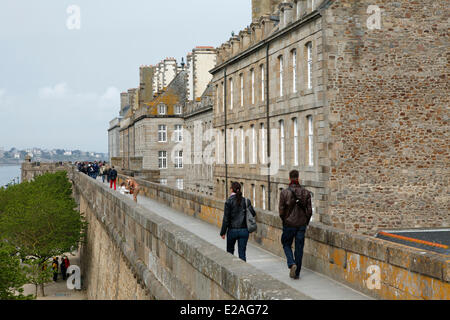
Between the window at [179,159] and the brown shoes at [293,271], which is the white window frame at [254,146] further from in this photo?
the window at [179,159]

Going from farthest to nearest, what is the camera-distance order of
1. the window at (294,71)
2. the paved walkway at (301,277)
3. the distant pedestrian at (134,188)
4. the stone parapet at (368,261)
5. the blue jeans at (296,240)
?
the window at (294,71)
the distant pedestrian at (134,188)
the blue jeans at (296,240)
the paved walkway at (301,277)
the stone parapet at (368,261)

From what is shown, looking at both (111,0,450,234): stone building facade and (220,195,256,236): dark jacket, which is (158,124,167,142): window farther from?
(220,195,256,236): dark jacket

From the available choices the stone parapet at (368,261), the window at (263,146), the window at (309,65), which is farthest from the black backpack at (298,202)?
the window at (263,146)

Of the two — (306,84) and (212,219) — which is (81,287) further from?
(212,219)

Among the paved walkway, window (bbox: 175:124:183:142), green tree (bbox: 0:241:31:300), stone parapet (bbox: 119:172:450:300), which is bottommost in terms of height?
green tree (bbox: 0:241:31:300)

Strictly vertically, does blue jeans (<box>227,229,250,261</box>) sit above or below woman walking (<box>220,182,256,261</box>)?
below

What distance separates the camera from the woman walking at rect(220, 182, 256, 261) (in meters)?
10.4

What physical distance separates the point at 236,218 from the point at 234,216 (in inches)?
1.8

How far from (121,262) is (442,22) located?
1717cm

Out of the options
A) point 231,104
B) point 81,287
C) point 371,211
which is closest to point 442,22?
point 371,211

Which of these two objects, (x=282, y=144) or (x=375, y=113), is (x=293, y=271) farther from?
(x=282, y=144)

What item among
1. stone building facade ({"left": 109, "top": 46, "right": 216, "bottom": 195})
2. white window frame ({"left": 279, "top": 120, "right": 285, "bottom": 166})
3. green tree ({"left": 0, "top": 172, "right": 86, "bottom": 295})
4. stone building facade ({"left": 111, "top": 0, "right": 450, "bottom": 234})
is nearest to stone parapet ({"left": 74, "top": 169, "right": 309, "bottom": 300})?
stone building facade ({"left": 111, "top": 0, "right": 450, "bottom": 234})

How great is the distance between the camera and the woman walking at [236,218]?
34.0 ft

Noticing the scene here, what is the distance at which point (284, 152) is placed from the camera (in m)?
30.1
